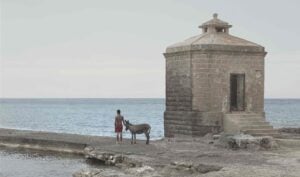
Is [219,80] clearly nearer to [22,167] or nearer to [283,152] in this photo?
[283,152]

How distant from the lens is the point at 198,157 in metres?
16.5

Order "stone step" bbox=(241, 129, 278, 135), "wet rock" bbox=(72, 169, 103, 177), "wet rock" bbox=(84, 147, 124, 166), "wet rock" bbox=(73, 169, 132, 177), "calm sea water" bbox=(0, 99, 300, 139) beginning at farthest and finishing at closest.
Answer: "calm sea water" bbox=(0, 99, 300, 139)
"stone step" bbox=(241, 129, 278, 135)
"wet rock" bbox=(84, 147, 124, 166)
"wet rock" bbox=(72, 169, 103, 177)
"wet rock" bbox=(73, 169, 132, 177)

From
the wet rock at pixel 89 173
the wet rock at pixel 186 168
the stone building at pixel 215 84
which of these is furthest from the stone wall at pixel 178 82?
the wet rock at pixel 89 173

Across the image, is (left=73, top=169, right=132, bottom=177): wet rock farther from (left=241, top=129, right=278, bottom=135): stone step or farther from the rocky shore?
(left=241, top=129, right=278, bottom=135): stone step

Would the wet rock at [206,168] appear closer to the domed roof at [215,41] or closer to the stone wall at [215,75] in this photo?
the stone wall at [215,75]

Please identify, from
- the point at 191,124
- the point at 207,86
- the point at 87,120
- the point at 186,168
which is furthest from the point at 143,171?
the point at 87,120

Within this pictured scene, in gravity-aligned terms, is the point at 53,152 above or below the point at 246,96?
below

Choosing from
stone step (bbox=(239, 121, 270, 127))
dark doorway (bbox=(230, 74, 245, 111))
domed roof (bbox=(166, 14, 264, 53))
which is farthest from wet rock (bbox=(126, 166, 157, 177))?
dark doorway (bbox=(230, 74, 245, 111))

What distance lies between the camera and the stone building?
22.2 m

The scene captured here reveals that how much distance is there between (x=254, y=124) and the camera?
21.9 meters

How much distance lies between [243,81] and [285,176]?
1026cm

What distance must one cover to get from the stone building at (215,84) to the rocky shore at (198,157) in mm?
1115

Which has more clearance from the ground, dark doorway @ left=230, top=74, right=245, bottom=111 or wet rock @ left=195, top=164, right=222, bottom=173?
dark doorway @ left=230, top=74, right=245, bottom=111

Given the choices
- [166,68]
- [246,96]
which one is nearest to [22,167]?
[166,68]
